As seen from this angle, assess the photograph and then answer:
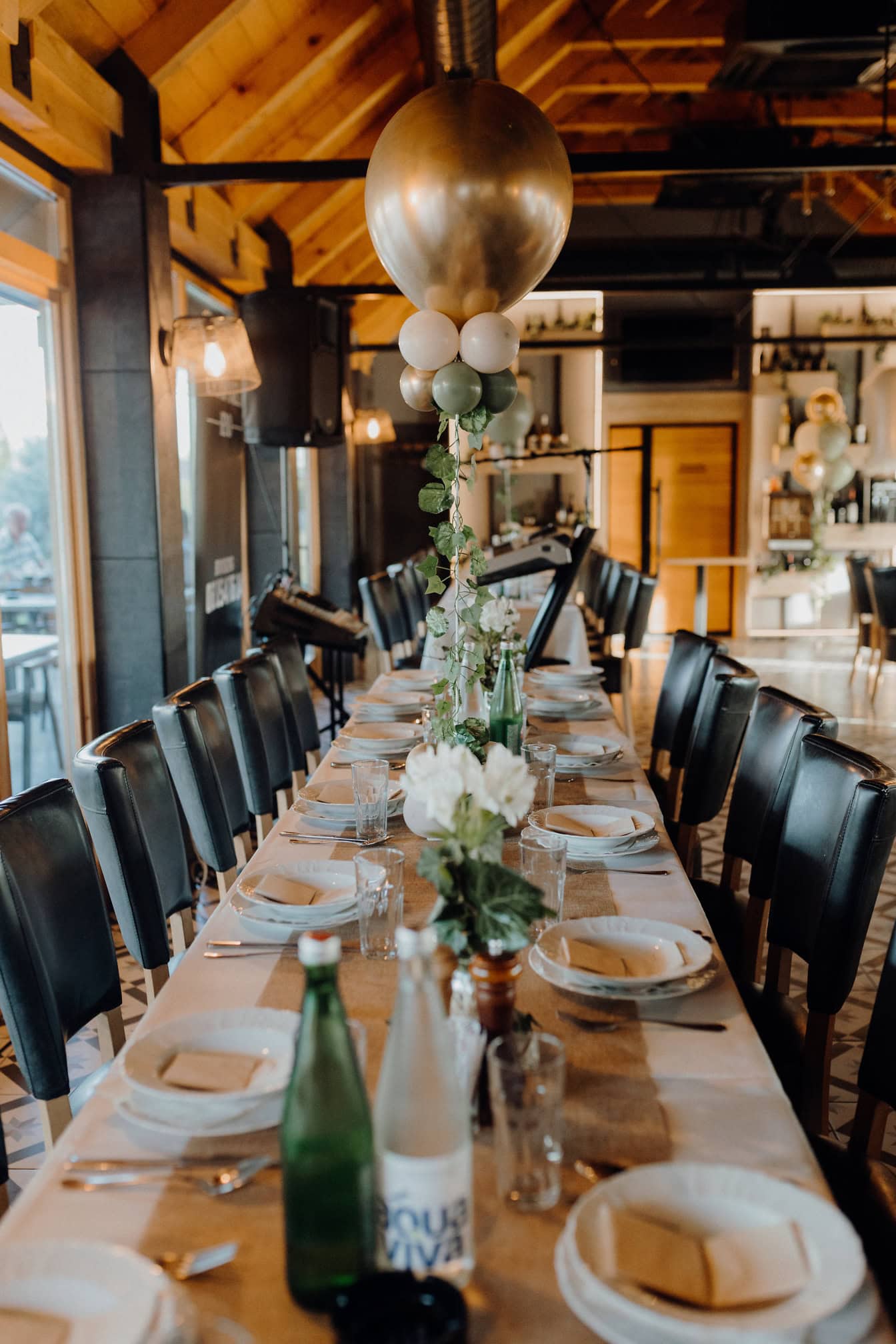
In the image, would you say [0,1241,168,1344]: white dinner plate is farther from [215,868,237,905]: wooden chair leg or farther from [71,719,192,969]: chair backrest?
[215,868,237,905]: wooden chair leg

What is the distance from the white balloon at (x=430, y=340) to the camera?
2328 mm

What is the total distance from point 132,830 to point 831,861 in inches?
50.0

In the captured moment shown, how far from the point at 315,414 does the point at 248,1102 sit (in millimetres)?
5630

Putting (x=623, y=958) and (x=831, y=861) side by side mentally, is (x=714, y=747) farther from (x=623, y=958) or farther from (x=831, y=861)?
(x=623, y=958)

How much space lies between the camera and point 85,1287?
0.91 meters

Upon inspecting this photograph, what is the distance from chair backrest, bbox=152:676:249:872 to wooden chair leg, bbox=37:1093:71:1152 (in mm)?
941

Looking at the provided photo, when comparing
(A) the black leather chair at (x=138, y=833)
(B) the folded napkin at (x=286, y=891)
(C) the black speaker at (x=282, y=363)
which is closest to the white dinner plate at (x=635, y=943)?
(B) the folded napkin at (x=286, y=891)

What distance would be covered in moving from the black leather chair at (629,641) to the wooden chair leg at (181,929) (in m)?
4.08

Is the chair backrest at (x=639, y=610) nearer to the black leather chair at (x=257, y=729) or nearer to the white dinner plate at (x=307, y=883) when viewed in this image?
the black leather chair at (x=257, y=729)

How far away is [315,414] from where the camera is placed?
21.2ft

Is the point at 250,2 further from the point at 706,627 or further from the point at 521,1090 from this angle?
the point at 706,627

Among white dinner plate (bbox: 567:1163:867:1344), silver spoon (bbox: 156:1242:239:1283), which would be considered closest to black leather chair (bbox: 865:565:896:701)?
white dinner plate (bbox: 567:1163:867:1344)

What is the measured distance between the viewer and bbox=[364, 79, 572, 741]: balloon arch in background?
221 centimetres

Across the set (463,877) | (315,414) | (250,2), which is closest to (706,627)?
(315,414)
